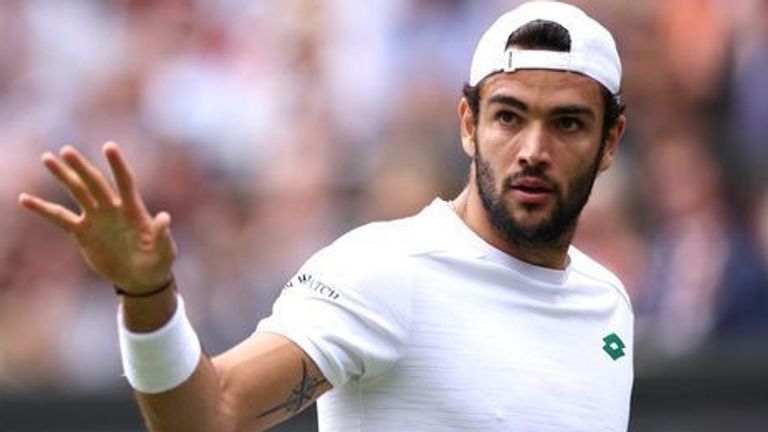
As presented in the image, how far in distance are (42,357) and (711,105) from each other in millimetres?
3300

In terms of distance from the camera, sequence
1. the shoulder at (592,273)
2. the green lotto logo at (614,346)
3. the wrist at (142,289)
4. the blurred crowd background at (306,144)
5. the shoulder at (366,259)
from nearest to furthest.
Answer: the wrist at (142,289) < the shoulder at (366,259) < the green lotto logo at (614,346) < the shoulder at (592,273) < the blurred crowd background at (306,144)

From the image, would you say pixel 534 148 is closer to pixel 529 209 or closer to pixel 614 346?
pixel 529 209

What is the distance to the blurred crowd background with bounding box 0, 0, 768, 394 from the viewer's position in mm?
9180

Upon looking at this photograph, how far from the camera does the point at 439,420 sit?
4527 millimetres

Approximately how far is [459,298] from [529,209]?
297mm

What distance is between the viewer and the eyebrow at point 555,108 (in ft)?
15.7

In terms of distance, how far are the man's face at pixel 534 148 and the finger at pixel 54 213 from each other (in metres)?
1.27

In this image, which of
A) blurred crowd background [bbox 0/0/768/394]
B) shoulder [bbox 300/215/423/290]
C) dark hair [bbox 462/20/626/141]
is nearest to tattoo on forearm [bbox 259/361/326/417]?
shoulder [bbox 300/215/423/290]

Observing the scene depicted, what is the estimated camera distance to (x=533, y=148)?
15.6ft

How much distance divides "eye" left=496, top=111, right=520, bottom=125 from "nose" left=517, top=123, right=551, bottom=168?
4 cm

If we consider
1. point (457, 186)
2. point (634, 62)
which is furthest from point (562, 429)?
point (634, 62)

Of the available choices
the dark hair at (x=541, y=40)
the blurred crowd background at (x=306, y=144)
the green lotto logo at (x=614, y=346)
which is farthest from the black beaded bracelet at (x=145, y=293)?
the blurred crowd background at (x=306, y=144)

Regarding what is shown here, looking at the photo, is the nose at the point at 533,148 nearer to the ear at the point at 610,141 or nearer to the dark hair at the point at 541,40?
the dark hair at the point at 541,40

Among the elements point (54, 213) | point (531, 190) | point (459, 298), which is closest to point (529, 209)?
point (531, 190)
